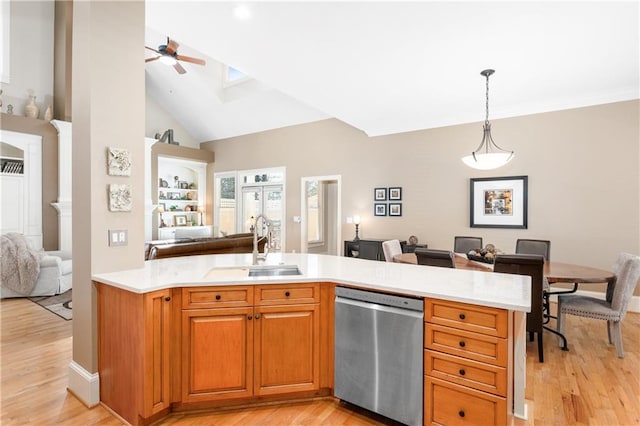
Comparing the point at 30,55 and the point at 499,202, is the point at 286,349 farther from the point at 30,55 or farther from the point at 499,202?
the point at 30,55

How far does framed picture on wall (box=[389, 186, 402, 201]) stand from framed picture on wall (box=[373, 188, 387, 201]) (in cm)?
12

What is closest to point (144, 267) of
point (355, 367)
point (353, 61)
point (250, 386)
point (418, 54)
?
point (250, 386)

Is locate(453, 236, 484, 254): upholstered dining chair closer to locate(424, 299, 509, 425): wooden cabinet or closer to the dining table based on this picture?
the dining table

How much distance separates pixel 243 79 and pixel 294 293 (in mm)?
6307

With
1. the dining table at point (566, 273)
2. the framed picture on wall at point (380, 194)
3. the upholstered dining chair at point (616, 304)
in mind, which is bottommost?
the upholstered dining chair at point (616, 304)

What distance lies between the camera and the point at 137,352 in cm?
195

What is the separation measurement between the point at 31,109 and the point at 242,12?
Answer: 19.4 feet

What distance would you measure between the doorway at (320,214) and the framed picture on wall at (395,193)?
1140 mm

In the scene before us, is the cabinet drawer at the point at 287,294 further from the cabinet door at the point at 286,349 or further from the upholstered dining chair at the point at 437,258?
the upholstered dining chair at the point at 437,258

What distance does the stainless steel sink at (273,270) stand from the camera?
2.38m

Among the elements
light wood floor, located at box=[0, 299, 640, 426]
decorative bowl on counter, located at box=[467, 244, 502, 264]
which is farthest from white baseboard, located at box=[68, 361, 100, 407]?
decorative bowl on counter, located at box=[467, 244, 502, 264]

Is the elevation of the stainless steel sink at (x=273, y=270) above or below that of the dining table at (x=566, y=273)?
above

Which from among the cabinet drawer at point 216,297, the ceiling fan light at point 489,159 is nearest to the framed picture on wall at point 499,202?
the ceiling fan light at point 489,159

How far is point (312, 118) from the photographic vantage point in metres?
7.18
